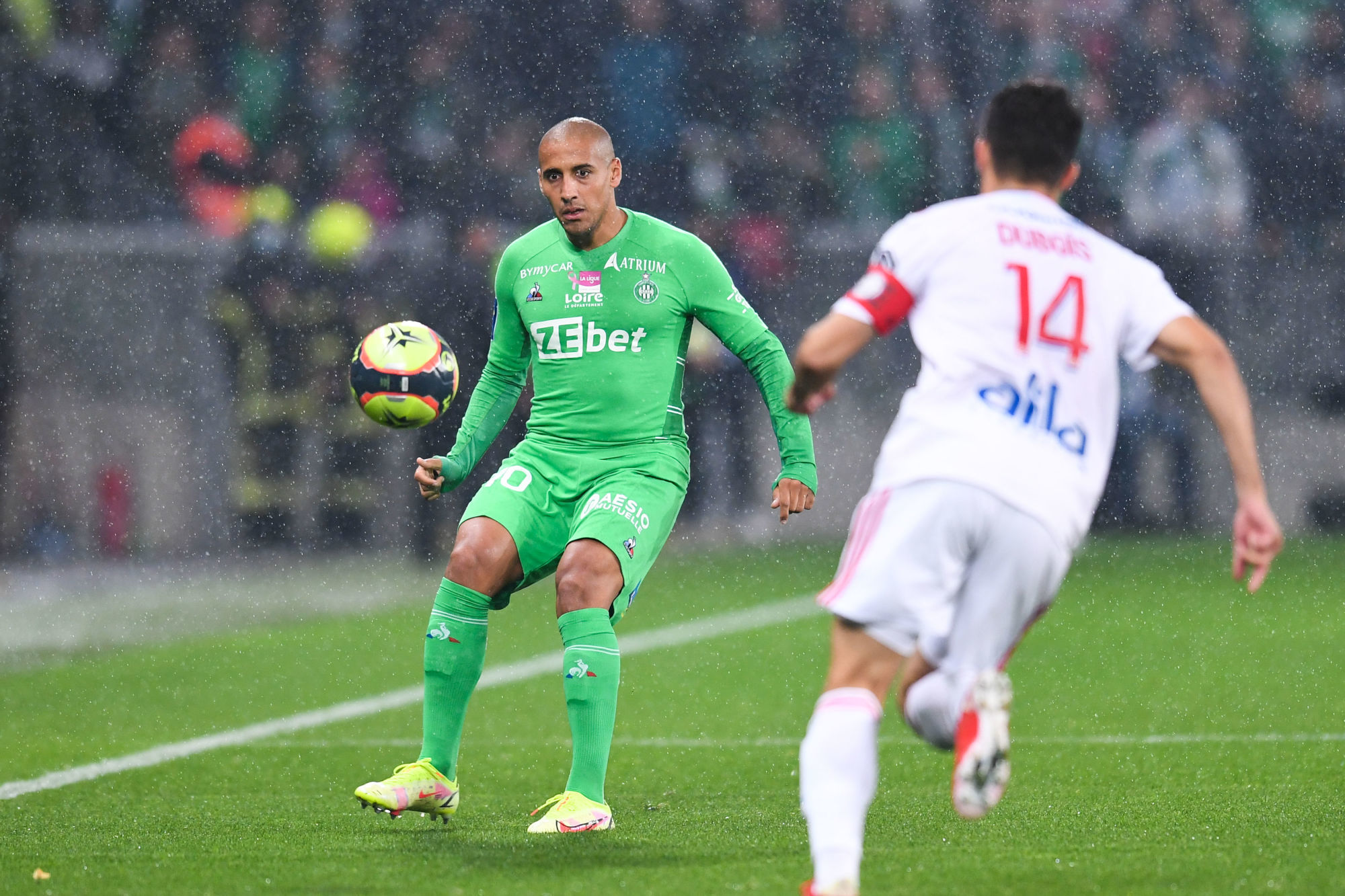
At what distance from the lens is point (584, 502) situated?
5324mm

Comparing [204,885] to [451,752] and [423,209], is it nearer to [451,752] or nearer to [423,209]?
[451,752]

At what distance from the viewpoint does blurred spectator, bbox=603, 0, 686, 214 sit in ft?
47.2

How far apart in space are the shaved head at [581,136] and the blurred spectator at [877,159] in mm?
9550

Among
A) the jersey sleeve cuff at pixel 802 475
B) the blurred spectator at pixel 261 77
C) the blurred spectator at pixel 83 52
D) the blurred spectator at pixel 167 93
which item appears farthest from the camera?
the blurred spectator at pixel 261 77

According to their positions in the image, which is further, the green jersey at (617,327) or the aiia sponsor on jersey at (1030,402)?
the green jersey at (617,327)

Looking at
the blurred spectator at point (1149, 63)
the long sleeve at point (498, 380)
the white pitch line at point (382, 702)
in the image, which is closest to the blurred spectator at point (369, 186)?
the white pitch line at point (382, 702)

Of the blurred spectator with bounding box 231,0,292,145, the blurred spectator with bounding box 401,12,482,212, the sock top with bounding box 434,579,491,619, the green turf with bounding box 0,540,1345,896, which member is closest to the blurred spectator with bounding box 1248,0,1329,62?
the green turf with bounding box 0,540,1345,896

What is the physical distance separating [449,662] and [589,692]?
40 cm

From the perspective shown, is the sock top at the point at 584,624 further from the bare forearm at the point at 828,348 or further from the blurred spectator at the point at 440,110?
the blurred spectator at the point at 440,110

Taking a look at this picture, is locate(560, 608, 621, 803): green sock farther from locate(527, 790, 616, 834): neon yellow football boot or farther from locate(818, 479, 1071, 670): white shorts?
locate(818, 479, 1071, 670): white shorts

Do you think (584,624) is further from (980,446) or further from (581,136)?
(980,446)

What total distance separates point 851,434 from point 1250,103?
3.95 meters

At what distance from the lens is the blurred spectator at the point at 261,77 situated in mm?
14227

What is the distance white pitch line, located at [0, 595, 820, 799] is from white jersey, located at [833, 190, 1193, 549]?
333cm
